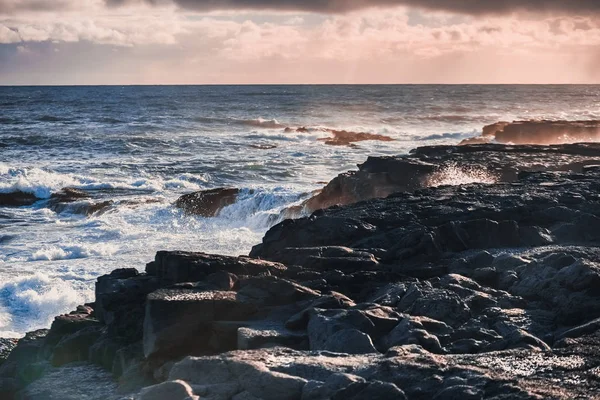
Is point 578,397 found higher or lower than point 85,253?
higher

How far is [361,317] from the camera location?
29.3 feet

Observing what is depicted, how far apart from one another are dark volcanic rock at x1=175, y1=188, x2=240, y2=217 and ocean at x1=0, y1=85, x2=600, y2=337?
480 mm

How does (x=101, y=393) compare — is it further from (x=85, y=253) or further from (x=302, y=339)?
(x=85, y=253)

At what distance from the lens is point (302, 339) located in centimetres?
894

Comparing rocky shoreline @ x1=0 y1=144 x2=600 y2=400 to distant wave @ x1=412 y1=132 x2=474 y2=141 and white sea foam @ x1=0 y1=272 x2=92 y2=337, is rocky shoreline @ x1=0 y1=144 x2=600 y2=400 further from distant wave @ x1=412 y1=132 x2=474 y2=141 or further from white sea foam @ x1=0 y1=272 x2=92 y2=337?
distant wave @ x1=412 y1=132 x2=474 y2=141

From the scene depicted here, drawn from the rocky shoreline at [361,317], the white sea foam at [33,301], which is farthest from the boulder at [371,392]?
the white sea foam at [33,301]

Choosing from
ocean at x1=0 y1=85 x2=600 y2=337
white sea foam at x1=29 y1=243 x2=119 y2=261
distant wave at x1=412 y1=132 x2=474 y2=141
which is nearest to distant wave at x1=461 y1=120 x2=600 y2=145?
ocean at x1=0 y1=85 x2=600 y2=337

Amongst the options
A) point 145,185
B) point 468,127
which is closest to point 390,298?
point 145,185

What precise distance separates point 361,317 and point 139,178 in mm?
27964

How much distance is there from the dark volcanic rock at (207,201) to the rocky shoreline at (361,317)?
41.4 feet

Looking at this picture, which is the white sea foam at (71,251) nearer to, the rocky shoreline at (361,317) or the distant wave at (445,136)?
the rocky shoreline at (361,317)

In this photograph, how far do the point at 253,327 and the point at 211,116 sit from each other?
7139 cm

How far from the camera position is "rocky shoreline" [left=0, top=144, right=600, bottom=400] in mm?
7254

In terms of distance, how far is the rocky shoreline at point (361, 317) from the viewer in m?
7.25
